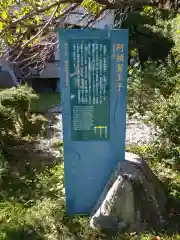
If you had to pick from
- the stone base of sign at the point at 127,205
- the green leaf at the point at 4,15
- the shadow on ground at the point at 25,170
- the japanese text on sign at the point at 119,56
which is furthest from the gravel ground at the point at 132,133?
the green leaf at the point at 4,15

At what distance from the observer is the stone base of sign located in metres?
3.60

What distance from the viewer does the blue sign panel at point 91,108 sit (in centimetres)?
332

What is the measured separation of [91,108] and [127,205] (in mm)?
1156

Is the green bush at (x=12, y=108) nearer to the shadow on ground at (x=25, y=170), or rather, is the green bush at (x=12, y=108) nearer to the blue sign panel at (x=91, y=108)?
the shadow on ground at (x=25, y=170)

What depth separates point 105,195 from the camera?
3.71 m

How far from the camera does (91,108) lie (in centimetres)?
350

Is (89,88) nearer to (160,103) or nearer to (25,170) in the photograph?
(160,103)

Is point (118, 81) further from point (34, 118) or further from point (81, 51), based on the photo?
point (34, 118)

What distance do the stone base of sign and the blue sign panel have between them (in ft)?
0.61

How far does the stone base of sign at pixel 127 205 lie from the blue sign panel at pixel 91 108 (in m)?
0.19

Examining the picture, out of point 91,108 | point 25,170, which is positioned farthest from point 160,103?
point 25,170

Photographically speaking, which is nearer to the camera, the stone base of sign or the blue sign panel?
the blue sign panel

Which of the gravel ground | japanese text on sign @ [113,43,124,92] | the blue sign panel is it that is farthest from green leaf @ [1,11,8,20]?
the gravel ground

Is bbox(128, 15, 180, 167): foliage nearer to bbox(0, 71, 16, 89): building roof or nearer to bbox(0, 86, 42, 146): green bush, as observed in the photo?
bbox(0, 86, 42, 146): green bush
